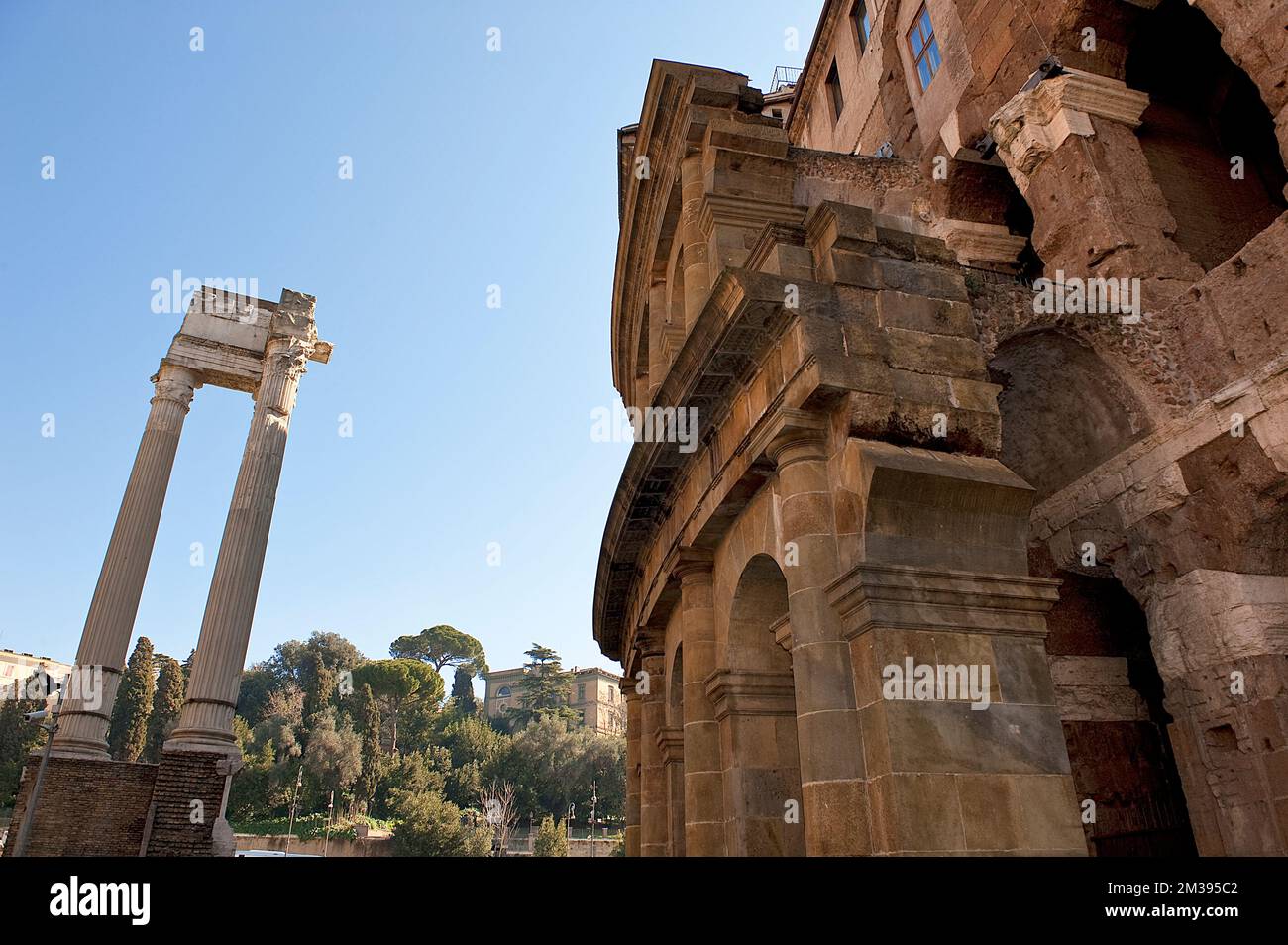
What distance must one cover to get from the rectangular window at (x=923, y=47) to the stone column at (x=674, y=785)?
13.4 m

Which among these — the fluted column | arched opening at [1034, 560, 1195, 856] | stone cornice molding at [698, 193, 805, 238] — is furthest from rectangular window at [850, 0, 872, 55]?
the fluted column

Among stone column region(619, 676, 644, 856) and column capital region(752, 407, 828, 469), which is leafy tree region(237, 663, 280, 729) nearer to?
stone column region(619, 676, 644, 856)

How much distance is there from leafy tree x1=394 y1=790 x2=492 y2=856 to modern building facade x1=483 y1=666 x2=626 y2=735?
141ft

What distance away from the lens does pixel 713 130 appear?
1191 centimetres

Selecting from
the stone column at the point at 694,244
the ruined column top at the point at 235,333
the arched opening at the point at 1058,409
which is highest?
the ruined column top at the point at 235,333

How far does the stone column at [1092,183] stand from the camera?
993cm

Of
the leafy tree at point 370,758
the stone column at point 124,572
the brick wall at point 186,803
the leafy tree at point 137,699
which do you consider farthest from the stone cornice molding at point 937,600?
the leafy tree at point 370,758

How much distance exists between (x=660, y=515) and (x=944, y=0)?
11.8 metres

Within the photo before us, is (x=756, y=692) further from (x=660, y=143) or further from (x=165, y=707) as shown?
(x=165, y=707)

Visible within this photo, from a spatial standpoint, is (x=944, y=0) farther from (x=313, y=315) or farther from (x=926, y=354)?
(x=313, y=315)

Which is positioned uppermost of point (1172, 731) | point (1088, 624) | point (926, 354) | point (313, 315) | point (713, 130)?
point (313, 315)

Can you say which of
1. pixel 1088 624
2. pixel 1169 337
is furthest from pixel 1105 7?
pixel 1088 624

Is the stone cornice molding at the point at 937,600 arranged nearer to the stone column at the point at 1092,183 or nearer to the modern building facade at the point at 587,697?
the stone column at the point at 1092,183

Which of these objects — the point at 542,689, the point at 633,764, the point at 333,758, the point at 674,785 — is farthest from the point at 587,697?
the point at 674,785
